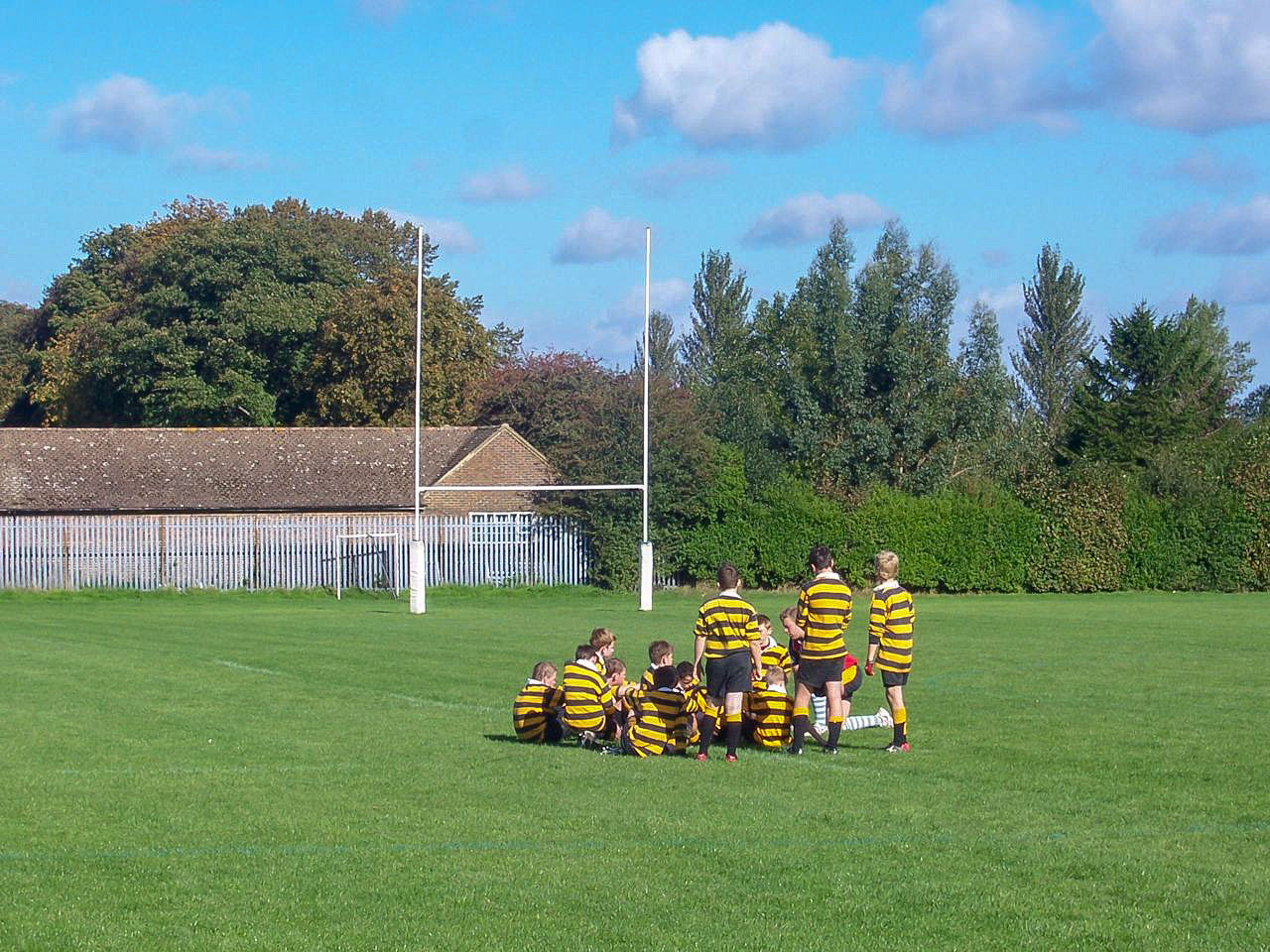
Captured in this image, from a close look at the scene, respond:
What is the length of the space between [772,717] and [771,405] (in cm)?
3185

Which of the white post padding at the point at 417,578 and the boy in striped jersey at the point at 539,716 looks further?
the white post padding at the point at 417,578

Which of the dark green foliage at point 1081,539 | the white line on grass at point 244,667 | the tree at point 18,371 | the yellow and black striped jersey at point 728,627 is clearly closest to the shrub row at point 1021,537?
the dark green foliage at point 1081,539

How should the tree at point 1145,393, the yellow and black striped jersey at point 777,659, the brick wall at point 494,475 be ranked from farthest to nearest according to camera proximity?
the tree at point 1145,393, the brick wall at point 494,475, the yellow and black striped jersey at point 777,659

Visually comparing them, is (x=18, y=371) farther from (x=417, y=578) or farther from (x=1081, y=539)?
(x=1081, y=539)

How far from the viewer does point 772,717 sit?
1312 cm

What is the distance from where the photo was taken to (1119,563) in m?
40.5

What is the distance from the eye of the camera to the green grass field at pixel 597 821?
279 inches

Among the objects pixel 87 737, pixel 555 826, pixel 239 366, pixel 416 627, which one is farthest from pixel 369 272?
pixel 555 826

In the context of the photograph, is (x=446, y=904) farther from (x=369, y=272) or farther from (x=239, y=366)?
(x=369, y=272)

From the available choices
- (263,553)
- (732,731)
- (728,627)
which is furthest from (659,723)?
(263,553)

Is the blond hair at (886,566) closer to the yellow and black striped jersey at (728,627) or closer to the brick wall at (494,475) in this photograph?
the yellow and black striped jersey at (728,627)

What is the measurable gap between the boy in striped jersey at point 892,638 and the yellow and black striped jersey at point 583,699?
2.31 meters

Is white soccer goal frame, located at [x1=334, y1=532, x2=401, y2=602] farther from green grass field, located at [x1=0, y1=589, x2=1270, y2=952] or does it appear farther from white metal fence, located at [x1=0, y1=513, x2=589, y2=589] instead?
green grass field, located at [x1=0, y1=589, x2=1270, y2=952]

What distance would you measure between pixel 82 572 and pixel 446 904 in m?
33.1
